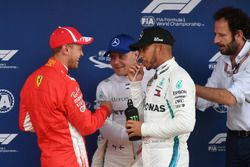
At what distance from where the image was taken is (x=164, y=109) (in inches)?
105

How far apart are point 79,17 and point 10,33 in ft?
1.80

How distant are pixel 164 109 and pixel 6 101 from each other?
1636mm

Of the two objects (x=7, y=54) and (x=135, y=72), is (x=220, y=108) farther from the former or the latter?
(x=7, y=54)

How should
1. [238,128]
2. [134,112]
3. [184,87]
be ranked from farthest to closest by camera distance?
[238,128] < [134,112] < [184,87]

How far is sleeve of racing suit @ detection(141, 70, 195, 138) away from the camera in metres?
2.54

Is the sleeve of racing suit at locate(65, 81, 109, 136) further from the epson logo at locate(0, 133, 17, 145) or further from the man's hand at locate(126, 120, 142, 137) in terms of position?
the epson logo at locate(0, 133, 17, 145)

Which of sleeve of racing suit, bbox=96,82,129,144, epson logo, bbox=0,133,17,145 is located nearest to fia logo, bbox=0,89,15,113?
epson logo, bbox=0,133,17,145

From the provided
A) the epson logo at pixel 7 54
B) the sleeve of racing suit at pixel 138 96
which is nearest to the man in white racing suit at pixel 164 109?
the sleeve of racing suit at pixel 138 96

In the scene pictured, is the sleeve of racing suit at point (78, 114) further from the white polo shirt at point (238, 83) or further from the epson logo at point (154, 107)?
the white polo shirt at point (238, 83)

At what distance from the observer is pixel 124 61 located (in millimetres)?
3379

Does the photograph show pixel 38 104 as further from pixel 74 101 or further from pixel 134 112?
pixel 134 112

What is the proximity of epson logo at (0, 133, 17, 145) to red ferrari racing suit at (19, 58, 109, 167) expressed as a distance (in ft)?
3.29

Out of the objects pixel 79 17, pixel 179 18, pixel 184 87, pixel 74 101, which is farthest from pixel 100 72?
pixel 184 87

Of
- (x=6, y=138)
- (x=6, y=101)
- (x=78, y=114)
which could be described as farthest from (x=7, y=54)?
(x=78, y=114)
